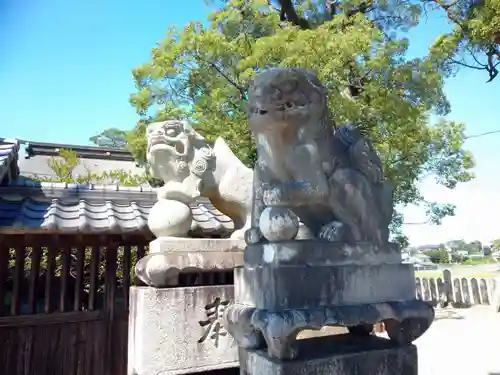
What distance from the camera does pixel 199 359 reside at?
3.15 m

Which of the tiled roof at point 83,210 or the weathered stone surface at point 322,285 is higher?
the tiled roof at point 83,210

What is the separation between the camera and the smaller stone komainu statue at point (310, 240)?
6.15 feet

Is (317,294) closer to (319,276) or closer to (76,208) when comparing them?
(319,276)

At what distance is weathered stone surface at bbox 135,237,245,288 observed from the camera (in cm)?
308

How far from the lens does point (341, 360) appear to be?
1930mm

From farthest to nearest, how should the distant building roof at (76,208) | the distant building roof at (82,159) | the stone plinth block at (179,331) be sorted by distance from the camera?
1. the distant building roof at (82,159)
2. the distant building roof at (76,208)
3. the stone plinth block at (179,331)

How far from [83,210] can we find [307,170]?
9.06 ft

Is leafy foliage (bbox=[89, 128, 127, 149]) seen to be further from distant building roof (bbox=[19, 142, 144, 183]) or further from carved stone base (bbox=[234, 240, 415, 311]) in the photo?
carved stone base (bbox=[234, 240, 415, 311])

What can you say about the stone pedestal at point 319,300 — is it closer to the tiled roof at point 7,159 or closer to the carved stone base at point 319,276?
the carved stone base at point 319,276

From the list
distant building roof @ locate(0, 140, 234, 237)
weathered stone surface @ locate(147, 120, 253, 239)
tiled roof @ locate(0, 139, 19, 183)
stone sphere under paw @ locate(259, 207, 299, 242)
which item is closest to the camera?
stone sphere under paw @ locate(259, 207, 299, 242)

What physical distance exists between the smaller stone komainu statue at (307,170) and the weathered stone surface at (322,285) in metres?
0.20

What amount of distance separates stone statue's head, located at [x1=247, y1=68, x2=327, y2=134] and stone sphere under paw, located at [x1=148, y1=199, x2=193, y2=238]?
4.51 feet

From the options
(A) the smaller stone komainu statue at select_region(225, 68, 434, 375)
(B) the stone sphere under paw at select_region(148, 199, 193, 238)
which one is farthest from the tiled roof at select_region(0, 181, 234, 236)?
(A) the smaller stone komainu statue at select_region(225, 68, 434, 375)

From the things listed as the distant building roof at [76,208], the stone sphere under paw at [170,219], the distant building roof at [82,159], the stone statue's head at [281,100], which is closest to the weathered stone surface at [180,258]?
the stone sphere under paw at [170,219]
